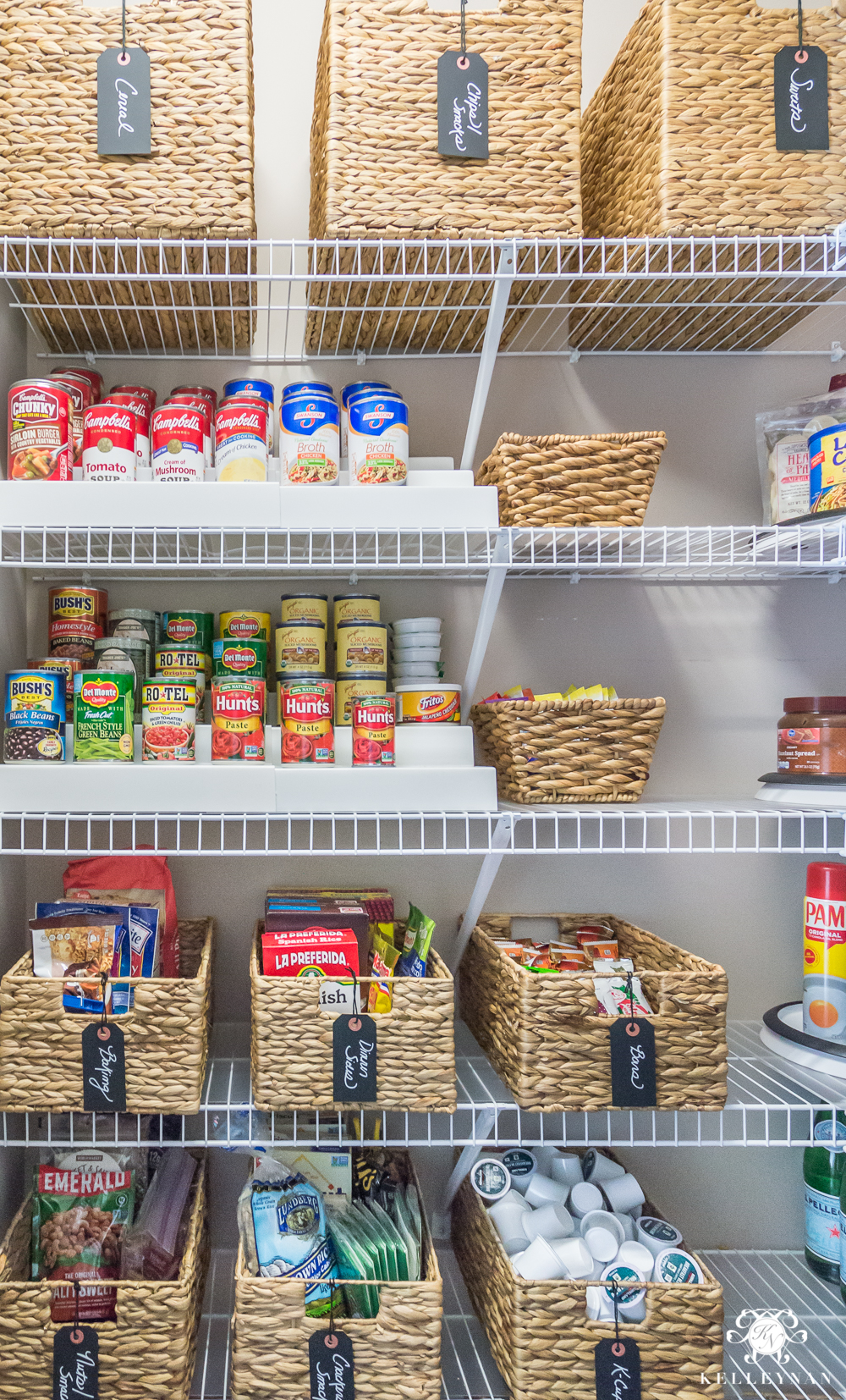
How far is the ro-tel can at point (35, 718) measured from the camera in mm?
1351

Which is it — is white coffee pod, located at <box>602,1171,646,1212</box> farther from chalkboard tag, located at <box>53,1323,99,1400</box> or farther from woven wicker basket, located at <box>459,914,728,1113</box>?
chalkboard tag, located at <box>53,1323,99,1400</box>

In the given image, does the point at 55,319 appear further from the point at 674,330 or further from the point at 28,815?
the point at 674,330

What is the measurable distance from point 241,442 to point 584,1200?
132 cm

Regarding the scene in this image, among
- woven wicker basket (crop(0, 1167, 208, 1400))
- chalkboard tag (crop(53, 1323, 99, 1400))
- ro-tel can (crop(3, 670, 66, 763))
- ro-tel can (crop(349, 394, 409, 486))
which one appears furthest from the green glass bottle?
ro-tel can (crop(3, 670, 66, 763))

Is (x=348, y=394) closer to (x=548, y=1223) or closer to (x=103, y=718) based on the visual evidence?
(x=103, y=718)

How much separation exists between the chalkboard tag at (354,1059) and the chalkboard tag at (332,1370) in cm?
31

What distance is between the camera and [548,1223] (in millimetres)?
1372

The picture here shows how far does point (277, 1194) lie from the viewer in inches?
53.0

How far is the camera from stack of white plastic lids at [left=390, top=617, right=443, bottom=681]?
1533mm

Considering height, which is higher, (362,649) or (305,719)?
(362,649)

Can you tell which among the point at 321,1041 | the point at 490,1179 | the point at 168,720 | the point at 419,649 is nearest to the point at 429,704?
the point at 419,649

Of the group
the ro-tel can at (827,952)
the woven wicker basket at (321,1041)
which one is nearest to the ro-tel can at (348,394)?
the woven wicker basket at (321,1041)

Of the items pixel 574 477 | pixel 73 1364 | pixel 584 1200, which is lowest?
pixel 73 1364

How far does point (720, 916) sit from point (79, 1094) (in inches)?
47.5
